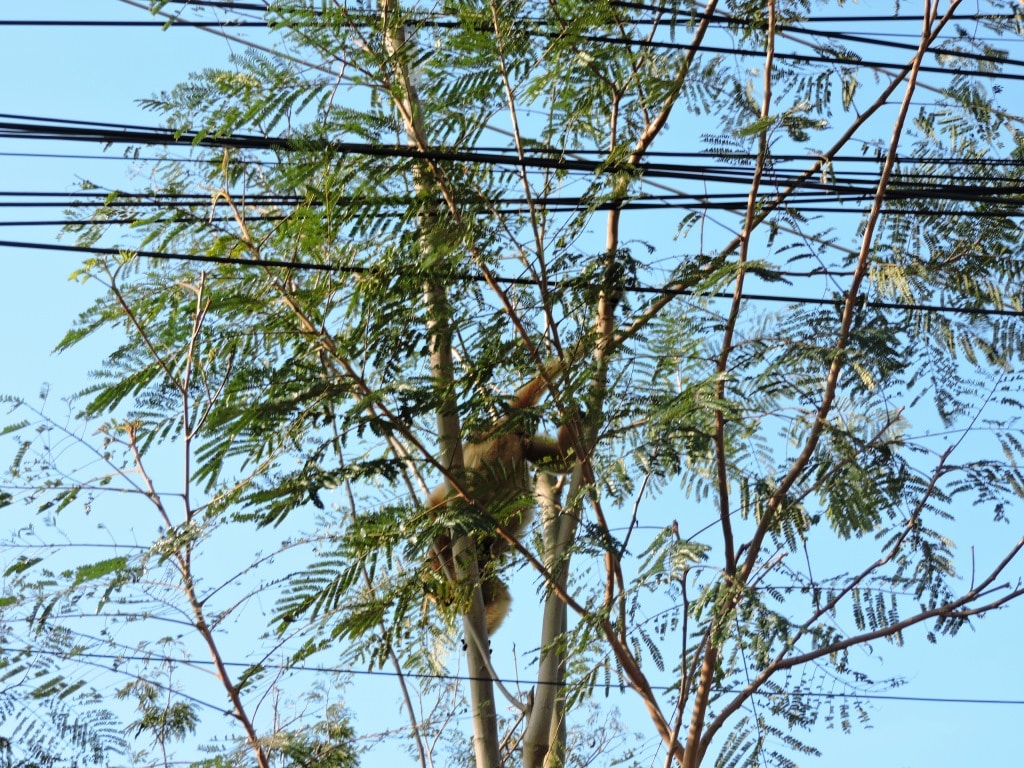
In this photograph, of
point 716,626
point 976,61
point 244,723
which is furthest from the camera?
point 976,61

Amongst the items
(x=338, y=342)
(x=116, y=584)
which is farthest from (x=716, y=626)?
(x=116, y=584)

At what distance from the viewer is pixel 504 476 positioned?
18.2ft

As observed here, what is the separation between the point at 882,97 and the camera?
16.0 ft

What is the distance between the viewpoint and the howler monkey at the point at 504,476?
16.6 ft

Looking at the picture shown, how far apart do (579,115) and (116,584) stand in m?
2.79

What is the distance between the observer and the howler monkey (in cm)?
505

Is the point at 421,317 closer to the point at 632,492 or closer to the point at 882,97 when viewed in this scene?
the point at 632,492

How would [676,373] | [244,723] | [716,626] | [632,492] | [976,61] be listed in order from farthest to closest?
[976,61], [676,373], [244,723], [632,492], [716,626]

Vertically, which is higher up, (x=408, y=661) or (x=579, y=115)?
(x=579, y=115)

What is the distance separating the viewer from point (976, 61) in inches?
249

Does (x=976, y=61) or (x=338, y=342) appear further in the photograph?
(x=976, y=61)

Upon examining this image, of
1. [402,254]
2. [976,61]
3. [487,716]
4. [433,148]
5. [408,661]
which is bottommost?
[487,716]

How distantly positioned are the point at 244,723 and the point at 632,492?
71.7 inches

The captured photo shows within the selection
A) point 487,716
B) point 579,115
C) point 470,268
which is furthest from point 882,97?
point 487,716
